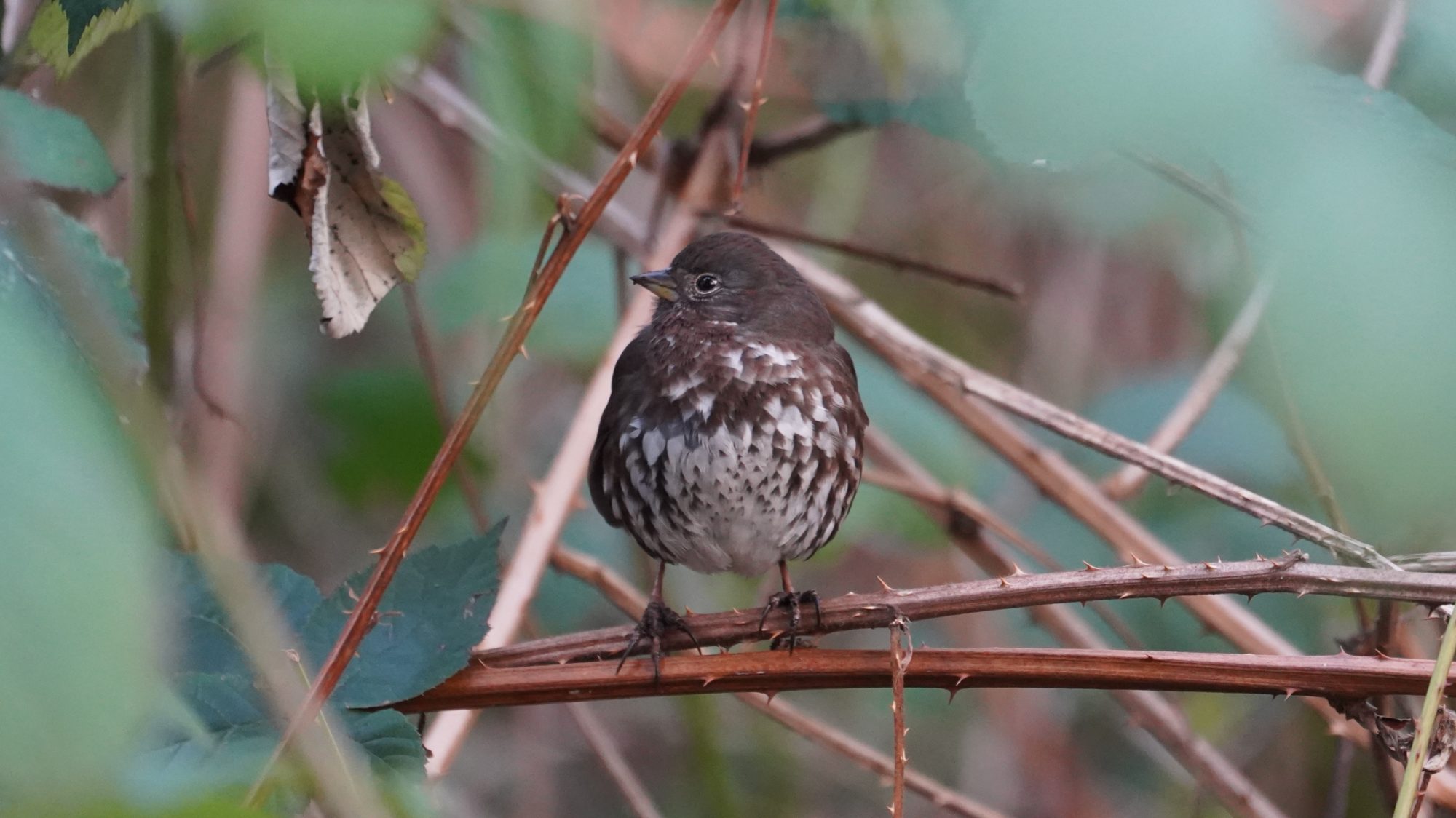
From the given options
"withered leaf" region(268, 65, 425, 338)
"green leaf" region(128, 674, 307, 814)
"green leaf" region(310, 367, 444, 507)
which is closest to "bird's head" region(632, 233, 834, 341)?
"green leaf" region(310, 367, 444, 507)

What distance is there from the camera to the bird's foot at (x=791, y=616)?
6.30 feet

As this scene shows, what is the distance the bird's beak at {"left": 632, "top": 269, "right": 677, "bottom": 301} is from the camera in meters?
2.71

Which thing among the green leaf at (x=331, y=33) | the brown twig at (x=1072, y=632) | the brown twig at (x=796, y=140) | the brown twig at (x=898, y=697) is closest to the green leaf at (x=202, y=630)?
the brown twig at (x=898, y=697)

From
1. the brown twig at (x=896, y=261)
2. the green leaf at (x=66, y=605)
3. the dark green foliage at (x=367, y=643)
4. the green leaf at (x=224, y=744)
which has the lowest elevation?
the green leaf at (x=66, y=605)

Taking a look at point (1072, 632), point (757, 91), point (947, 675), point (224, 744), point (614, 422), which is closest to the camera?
point (224, 744)

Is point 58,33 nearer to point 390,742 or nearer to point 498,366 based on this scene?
point 498,366

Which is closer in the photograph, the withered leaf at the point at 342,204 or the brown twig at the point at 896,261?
the withered leaf at the point at 342,204

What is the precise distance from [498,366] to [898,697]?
24.3 inches

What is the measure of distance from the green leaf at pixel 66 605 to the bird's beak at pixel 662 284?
2.36m

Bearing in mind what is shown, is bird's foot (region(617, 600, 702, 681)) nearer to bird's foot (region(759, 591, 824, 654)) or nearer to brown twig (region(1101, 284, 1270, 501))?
bird's foot (region(759, 591, 824, 654))

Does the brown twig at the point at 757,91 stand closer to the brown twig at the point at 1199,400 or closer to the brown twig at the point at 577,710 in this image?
the brown twig at the point at 577,710

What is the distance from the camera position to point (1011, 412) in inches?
103

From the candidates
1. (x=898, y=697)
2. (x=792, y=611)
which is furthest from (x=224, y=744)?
(x=792, y=611)

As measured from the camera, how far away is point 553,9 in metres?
1.55
